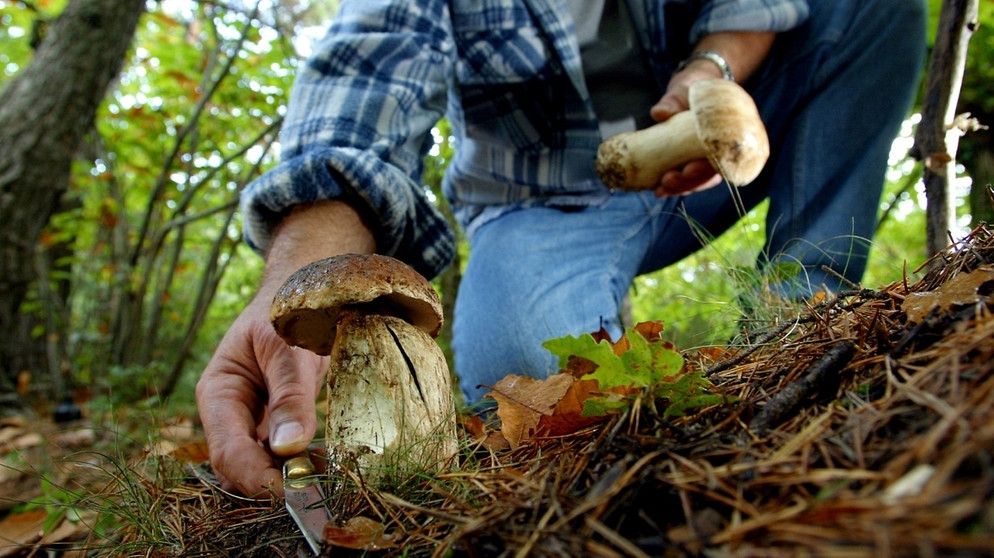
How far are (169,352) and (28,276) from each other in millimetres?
3948

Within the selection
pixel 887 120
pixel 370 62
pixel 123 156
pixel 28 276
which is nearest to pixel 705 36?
pixel 887 120

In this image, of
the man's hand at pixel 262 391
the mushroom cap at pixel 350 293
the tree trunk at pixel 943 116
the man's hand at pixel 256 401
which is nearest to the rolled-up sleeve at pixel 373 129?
the man's hand at pixel 262 391

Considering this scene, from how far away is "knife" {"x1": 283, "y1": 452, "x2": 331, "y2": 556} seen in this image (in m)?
1.00

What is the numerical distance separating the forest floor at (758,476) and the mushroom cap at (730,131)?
2.76 feet

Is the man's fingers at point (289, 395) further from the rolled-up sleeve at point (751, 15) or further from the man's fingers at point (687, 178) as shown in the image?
the rolled-up sleeve at point (751, 15)

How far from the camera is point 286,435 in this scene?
1.34 metres

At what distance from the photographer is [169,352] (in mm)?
7762

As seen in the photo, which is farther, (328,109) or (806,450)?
(328,109)

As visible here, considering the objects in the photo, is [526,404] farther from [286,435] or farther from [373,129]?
[373,129]

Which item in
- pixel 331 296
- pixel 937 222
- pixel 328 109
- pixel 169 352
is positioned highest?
pixel 328 109

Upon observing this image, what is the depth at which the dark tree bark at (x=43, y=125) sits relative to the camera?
12.8 feet

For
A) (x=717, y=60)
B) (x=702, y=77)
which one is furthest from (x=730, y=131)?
(x=717, y=60)

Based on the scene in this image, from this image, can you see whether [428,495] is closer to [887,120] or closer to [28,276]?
[887,120]

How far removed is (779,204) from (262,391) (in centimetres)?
238
